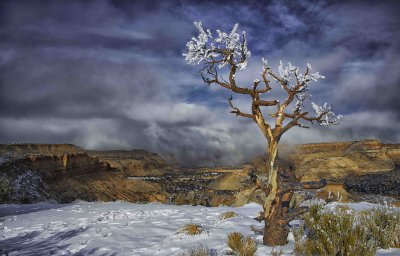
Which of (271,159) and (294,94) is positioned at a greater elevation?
(294,94)

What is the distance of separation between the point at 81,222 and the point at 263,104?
22.3ft

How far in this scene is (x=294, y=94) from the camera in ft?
26.1

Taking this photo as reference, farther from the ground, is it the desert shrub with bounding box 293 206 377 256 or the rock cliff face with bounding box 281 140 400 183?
the rock cliff face with bounding box 281 140 400 183

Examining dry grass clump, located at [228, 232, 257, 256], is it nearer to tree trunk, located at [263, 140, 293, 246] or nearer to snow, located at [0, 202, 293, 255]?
snow, located at [0, 202, 293, 255]

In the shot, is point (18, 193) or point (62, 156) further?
point (62, 156)

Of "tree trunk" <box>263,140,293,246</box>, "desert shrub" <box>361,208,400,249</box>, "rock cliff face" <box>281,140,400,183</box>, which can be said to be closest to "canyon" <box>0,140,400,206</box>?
"tree trunk" <box>263,140,293,246</box>

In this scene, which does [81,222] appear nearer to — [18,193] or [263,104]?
[263,104]

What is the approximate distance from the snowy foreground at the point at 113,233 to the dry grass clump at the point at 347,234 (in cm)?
39

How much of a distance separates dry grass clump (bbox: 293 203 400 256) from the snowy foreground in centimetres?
39

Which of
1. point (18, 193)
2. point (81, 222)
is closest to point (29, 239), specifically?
point (81, 222)

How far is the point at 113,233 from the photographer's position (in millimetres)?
9234

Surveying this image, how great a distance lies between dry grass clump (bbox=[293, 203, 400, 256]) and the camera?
582 centimetres

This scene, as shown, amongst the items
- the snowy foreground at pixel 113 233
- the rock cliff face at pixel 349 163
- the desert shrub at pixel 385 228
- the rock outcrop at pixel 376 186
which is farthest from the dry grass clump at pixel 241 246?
the rock cliff face at pixel 349 163

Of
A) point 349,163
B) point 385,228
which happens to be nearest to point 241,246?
point 385,228
